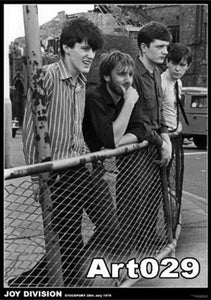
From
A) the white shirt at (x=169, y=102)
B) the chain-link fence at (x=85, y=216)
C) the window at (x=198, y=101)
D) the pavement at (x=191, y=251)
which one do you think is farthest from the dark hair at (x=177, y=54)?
the window at (x=198, y=101)

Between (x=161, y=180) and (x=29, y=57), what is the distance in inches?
54.6

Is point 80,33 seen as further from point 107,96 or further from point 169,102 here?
point 169,102

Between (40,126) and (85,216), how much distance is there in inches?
25.4

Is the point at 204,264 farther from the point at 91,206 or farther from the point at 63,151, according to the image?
the point at 63,151

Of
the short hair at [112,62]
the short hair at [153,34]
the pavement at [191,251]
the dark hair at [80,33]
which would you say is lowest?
the pavement at [191,251]

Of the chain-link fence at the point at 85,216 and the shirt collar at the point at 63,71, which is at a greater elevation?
the shirt collar at the point at 63,71

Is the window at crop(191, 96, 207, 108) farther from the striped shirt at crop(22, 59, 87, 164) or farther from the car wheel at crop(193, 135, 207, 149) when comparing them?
the striped shirt at crop(22, 59, 87, 164)

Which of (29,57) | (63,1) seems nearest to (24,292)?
(29,57)

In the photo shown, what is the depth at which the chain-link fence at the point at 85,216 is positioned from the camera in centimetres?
257

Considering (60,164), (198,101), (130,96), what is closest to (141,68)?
(130,96)

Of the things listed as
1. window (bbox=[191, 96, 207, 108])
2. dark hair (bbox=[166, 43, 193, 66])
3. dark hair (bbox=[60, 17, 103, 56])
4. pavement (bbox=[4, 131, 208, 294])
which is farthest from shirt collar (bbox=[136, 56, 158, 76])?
window (bbox=[191, 96, 207, 108])

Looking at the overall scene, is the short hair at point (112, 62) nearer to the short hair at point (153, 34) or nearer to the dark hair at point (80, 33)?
the dark hair at point (80, 33)

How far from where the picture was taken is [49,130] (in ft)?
9.12

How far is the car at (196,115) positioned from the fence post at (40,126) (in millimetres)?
11901
